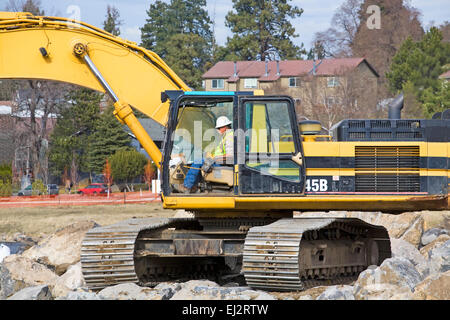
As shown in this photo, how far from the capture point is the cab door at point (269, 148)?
34.7ft

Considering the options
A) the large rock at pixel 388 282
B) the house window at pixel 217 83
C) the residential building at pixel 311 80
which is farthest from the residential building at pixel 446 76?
the large rock at pixel 388 282

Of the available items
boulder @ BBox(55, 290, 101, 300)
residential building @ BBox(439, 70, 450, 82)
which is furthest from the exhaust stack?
residential building @ BBox(439, 70, 450, 82)

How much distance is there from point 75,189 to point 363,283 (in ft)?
168

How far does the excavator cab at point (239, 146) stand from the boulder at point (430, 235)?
6893mm

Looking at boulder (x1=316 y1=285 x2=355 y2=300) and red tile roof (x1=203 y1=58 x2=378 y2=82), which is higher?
red tile roof (x1=203 y1=58 x2=378 y2=82)

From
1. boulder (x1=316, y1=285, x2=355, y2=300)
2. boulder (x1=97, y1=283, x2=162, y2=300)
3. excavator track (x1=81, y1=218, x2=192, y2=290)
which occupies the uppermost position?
excavator track (x1=81, y1=218, x2=192, y2=290)

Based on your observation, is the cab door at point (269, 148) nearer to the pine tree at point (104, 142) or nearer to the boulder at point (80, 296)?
the boulder at point (80, 296)

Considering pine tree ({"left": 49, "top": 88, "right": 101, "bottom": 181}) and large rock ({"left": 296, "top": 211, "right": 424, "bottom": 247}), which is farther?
pine tree ({"left": 49, "top": 88, "right": 101, "bottom": 181})

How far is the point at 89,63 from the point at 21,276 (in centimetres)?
372

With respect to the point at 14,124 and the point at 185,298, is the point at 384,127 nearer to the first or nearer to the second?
the point at 185,298

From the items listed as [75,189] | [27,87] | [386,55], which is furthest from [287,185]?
[386,55]

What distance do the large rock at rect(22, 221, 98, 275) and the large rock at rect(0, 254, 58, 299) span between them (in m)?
1.32

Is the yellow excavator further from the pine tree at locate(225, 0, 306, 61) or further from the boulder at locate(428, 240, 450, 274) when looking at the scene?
the pine tree at locate(225, 0, 306, 61)

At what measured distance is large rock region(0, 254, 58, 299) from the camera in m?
12.3
